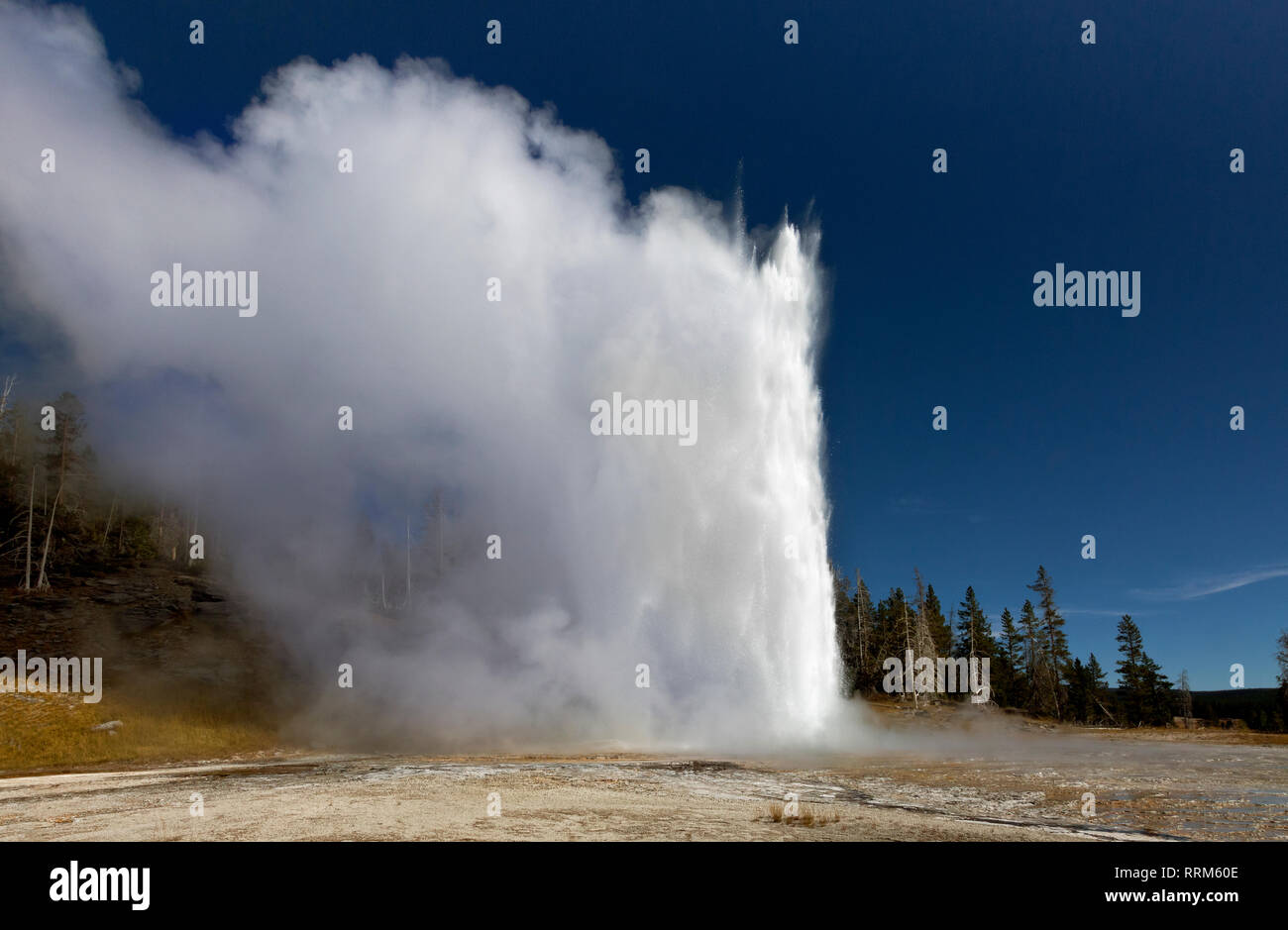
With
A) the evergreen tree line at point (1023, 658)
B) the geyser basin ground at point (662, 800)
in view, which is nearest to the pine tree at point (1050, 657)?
the evergreen tree line at point (1023, 658)

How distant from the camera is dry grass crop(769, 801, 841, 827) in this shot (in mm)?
11266

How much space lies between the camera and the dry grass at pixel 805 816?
444 inches

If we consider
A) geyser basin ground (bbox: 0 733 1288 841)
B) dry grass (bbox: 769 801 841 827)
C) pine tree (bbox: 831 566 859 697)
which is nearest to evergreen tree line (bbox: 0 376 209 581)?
geyser basin ground (bbox: 0 733 1288 841)

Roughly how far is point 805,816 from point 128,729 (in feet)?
117

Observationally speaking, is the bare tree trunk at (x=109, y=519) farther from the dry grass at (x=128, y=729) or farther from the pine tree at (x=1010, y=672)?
the pine tree at (x=1010, y=672)

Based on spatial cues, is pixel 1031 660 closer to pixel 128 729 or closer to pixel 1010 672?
pixel 1010 672

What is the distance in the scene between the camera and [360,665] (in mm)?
41719

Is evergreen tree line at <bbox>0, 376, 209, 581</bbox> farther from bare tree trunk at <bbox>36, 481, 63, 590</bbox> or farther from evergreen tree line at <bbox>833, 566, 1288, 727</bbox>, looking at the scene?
evergreen tree line at <bbox>833, 566, 1288, 727</bbox>

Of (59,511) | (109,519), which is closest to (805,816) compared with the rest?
(59,511)

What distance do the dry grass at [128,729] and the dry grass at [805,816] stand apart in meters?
28.4

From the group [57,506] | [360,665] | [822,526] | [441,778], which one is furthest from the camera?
[57,506]
